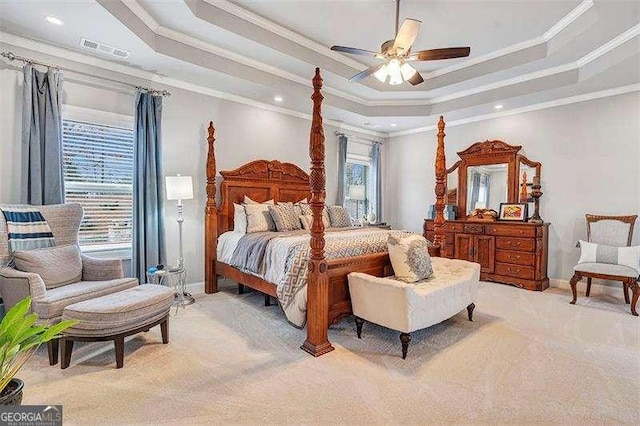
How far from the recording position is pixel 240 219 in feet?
14.8

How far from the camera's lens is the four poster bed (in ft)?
9.34

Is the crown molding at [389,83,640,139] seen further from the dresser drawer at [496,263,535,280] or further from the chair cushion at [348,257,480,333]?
the chair cushion at [348,257,480,333]

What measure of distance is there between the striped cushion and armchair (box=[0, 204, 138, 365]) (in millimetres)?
43

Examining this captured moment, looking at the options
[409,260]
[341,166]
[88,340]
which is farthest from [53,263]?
[341,166]

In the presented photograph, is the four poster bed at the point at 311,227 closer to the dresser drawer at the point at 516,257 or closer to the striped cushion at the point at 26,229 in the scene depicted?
the dresser drawer at the point at 516,257

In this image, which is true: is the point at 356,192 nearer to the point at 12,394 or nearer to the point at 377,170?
the point at 377,170

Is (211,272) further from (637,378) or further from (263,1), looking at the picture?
(637,378)

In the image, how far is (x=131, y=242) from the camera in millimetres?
4043

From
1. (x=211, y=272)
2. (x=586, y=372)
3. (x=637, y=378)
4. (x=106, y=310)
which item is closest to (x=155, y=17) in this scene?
(x=106, y=310)

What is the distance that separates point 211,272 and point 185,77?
8.43ft

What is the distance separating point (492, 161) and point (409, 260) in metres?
3.53

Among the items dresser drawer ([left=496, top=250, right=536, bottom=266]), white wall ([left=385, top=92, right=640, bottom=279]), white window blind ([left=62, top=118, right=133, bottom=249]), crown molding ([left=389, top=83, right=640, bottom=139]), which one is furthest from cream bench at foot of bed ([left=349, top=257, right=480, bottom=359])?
crown molding ([left=389, top=83, right=640, bottom=139])

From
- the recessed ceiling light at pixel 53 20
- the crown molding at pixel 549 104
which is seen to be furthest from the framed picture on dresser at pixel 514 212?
the recessed ceiling light at pixel 53 20

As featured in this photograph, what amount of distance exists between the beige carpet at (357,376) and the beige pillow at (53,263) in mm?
628
